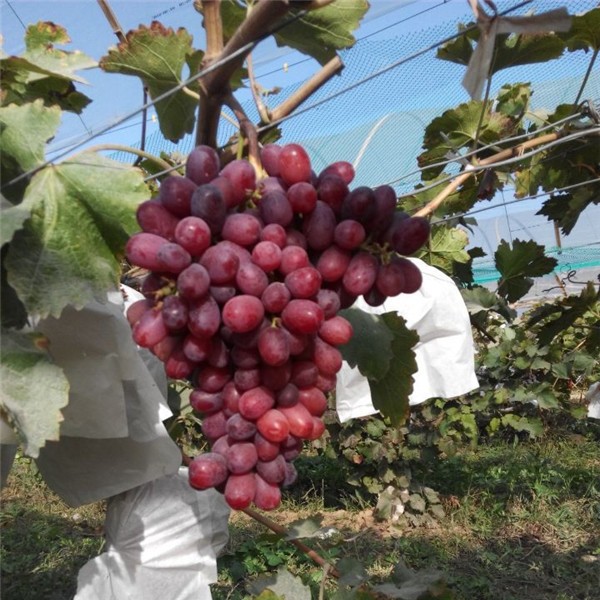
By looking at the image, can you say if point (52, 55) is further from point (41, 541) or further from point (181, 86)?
point (41, 541)

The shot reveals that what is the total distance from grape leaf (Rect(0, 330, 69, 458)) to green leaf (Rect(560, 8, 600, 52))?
1321 mm

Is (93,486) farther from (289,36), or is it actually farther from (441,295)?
(441,295)

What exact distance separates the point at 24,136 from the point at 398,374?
64 centimetres

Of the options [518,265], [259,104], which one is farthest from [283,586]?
[518,265]

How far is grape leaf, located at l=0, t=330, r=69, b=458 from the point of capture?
A: 0.81 metres

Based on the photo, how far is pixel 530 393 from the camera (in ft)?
15.4

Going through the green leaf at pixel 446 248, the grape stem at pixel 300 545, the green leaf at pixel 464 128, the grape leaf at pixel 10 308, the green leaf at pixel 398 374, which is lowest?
the grape stem at pixel 300 545

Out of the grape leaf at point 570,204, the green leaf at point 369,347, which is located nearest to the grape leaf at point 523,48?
the grape leaf at point 570,204

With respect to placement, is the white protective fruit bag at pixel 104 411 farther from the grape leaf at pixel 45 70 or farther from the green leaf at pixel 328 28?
the green leaf at pixel 328 28

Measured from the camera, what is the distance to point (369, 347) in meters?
1.08

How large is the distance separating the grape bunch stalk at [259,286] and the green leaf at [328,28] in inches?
12.0

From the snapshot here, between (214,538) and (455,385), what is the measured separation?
729 millimetres

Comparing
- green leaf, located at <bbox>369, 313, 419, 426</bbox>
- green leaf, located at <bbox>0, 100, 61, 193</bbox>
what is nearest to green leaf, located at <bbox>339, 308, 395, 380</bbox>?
green leaf, located at <bbox>369, 313, 419, 426</bbox>

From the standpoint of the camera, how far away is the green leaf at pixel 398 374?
45.5 inches
